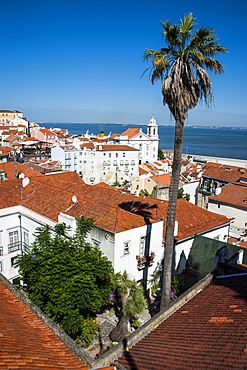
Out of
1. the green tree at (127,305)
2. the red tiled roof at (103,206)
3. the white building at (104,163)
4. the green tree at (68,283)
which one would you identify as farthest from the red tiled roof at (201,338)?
the white building at (104,163)

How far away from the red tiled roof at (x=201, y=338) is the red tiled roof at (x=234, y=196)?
24.2m

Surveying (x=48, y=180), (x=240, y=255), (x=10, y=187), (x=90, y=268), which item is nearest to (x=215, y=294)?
(x=240, y=255)

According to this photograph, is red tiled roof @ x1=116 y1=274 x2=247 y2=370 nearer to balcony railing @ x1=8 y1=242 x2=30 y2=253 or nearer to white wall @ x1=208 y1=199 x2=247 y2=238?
balcony railing @ x1=8 y1=242 x2=30 y2=253

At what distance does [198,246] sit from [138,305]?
6.58 meters

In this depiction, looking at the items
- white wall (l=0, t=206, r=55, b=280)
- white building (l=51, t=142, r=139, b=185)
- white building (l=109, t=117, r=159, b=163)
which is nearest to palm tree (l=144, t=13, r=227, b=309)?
white wall (l=0, t=206, r=55, b=280)

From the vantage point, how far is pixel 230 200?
109ft

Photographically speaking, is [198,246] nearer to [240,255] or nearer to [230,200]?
[240,255]

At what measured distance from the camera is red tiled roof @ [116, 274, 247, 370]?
6.11m

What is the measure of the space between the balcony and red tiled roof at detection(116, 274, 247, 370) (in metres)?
6.59

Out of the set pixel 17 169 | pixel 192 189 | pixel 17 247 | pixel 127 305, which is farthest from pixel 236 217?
pixel 17 169

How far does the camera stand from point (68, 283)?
12.6 m

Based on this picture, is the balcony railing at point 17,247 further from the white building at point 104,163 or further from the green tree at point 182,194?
the white building at point 104,163

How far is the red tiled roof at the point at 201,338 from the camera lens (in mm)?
6105

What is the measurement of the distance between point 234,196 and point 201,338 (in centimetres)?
2917
